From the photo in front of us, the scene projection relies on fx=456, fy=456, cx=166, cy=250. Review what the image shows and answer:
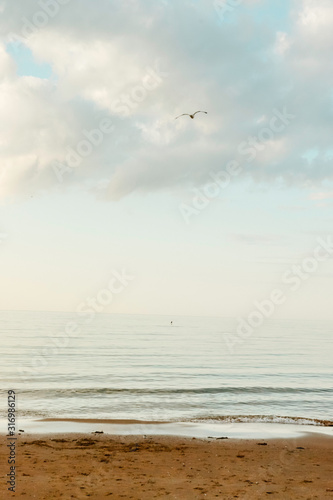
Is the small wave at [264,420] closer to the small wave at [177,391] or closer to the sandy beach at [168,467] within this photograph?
the sandy beach at [168,467]

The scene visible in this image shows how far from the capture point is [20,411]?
24.0 metres

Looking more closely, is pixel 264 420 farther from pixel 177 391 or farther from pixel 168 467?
pixel 168 467

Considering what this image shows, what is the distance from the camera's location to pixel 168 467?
14.2 metres

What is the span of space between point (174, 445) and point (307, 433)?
6.67 m

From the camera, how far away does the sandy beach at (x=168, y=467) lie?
11.8 meters

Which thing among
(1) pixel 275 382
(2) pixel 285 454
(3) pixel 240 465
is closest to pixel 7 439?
(3) pixel 240 465

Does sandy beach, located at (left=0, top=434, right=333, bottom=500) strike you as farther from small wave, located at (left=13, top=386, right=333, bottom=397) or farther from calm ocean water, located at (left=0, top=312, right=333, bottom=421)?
small wave, located at (left=13, top=386, right=333, bottom=397)

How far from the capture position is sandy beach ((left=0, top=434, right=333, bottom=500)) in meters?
11.8

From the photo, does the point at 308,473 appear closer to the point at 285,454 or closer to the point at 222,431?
the point at 285,454

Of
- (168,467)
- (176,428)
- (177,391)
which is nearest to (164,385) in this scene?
(177,391)

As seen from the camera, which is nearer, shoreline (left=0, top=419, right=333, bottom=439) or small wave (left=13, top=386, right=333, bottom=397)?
shoreline (left=0, top=419, right=333, bottom=439)

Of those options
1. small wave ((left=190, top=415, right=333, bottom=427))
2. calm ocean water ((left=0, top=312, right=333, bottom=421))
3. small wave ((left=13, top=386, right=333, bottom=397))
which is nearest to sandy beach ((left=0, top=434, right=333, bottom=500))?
small wave ((left=190, top=415, right=333, bottom=427))

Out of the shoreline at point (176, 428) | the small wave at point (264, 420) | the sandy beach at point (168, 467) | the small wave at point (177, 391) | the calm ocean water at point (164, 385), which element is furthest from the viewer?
the small wave at point (177, 391)

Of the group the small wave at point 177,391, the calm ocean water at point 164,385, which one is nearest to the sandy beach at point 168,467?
the calm ocean water at point 164,385
